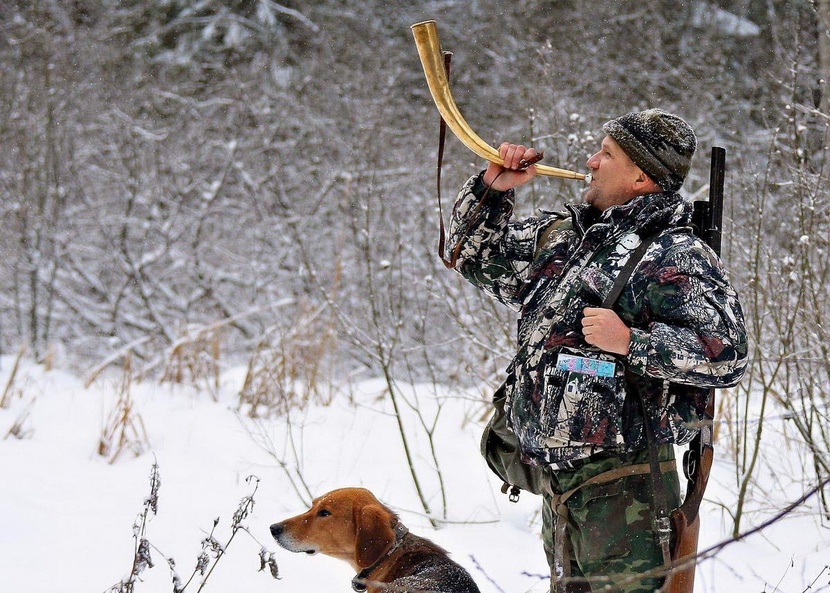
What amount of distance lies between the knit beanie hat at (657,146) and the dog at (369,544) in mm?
1495

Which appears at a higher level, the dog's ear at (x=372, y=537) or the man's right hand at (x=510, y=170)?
the man's right hand at (x=510, y=170)

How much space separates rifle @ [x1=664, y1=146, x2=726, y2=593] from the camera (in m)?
2.30

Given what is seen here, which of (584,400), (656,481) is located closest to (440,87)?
(584,400)

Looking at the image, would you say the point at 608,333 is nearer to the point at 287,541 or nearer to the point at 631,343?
the point at 631,343

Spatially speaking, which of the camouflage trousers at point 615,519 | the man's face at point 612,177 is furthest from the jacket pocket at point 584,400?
the man's face at point 612,177

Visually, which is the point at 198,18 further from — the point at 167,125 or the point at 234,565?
the point at 234,565

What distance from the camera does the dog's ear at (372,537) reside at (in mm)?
2994

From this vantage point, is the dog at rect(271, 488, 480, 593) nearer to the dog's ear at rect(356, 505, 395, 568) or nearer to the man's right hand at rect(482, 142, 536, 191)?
the dog's ear at rect(356, 505, 395, 568)

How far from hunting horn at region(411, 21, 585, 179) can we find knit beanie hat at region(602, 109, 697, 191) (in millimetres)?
185

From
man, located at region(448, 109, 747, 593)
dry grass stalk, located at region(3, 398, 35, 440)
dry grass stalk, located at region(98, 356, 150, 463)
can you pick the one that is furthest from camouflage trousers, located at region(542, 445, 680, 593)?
dry grass stalk, located at region(3, 398, 35, 440)

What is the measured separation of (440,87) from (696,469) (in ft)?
4.42

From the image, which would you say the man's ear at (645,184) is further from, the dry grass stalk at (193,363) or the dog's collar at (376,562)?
the dry grass stalk at (193,363)

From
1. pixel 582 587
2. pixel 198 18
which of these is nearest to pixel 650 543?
pixel 582 587

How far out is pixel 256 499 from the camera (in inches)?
193
